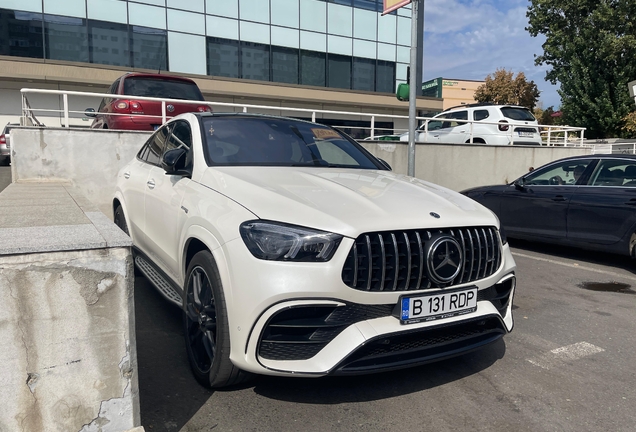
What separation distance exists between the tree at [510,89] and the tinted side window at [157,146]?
37166 millimetres

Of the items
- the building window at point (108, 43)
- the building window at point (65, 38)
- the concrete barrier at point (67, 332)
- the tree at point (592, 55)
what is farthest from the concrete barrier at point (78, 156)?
the tree at point (592, 55)

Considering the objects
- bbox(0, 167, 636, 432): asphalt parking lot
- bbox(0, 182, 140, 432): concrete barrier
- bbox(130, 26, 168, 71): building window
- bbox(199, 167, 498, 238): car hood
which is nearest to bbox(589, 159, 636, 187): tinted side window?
bbox(0, 167, 636, 432): asphalt parking lot

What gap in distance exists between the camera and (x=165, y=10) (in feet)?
69.2

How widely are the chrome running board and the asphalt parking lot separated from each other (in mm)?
341

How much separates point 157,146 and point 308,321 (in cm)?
303

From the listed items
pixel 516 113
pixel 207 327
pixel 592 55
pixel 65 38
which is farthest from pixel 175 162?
pixel 592 55

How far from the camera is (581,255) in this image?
728cm

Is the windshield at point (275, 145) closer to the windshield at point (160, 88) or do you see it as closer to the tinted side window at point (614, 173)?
the tinted side window at point (614, 173)

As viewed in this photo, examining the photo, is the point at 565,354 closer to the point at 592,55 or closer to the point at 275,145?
the point at 275,145

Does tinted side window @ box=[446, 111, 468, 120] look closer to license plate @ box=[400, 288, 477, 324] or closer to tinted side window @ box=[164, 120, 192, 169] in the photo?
tinted side window @ box=[164, 120, 192, 169]

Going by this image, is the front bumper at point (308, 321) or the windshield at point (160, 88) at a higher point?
the windshield at point (160, 88)

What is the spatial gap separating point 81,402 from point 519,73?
1674 inches

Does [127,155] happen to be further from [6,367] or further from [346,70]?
[346,70]

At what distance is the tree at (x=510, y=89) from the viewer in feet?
125
